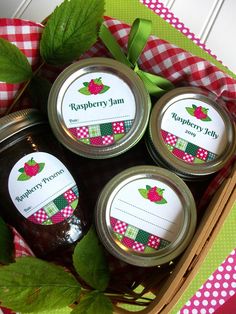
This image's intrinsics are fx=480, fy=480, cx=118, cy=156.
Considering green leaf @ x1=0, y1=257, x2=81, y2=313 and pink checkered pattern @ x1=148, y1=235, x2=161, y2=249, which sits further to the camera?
pink checkered pattern @ x1=148, y1=235, x2=161, y2=249

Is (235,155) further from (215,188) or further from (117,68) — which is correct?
(117,68)

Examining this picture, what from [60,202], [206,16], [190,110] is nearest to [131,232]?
[60,202]

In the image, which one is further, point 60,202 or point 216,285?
point 216,285

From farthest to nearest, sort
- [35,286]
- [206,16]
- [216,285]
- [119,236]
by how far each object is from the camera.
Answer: [206,16], [216,285], [119,236], [35,286]

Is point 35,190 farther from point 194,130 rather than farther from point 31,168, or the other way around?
point 194,130

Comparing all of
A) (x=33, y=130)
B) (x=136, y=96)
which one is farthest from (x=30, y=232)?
(x=136, y=96)

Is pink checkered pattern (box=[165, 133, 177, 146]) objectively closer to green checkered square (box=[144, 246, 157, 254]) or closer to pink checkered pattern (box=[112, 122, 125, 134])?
pink checkered pattern (box=[112, 122, 125, 134])

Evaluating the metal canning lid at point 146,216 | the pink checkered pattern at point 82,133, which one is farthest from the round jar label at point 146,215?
the pink checkered pattern at point 82,133

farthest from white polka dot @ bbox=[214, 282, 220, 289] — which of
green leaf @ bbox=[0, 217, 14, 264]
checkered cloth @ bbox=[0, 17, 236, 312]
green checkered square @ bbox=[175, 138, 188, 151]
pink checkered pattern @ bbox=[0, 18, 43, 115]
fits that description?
pink checkered pattern @ bbox=[0, 18, 43, 115]
